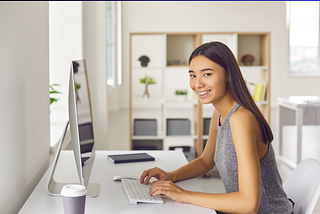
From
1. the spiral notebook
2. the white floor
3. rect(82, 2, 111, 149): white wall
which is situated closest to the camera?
the spiral notebook

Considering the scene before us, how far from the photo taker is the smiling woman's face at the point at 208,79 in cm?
120

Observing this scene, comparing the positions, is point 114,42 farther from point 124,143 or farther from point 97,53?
point 97,53

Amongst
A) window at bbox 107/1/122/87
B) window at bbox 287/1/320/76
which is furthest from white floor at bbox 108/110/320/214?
window at bbox 287/1/320/76

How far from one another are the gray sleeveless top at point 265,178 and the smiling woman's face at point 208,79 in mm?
96

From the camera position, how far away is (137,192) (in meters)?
1.19

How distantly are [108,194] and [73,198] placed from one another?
0.35 m

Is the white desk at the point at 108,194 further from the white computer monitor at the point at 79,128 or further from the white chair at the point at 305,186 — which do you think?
the white chair at the point at 305,186

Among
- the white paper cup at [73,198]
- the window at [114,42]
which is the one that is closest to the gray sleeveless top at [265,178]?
Result: the white paper cup at [73,198]

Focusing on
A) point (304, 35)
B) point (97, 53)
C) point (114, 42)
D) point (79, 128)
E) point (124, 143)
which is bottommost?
point (124, 143)

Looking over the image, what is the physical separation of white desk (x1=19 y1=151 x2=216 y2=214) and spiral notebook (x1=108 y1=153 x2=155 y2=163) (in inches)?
1.1

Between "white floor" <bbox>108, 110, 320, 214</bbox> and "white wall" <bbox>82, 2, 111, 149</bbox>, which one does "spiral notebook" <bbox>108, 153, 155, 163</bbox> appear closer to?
"white floor" <bbox>108, 110, 320, 214</bbox>

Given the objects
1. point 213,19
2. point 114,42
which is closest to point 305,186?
point 114,42

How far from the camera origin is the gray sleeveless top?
4.06 ft

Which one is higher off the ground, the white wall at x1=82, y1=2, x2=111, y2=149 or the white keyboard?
the white wall at x1=82, y1=2, x2=111, y2=149
